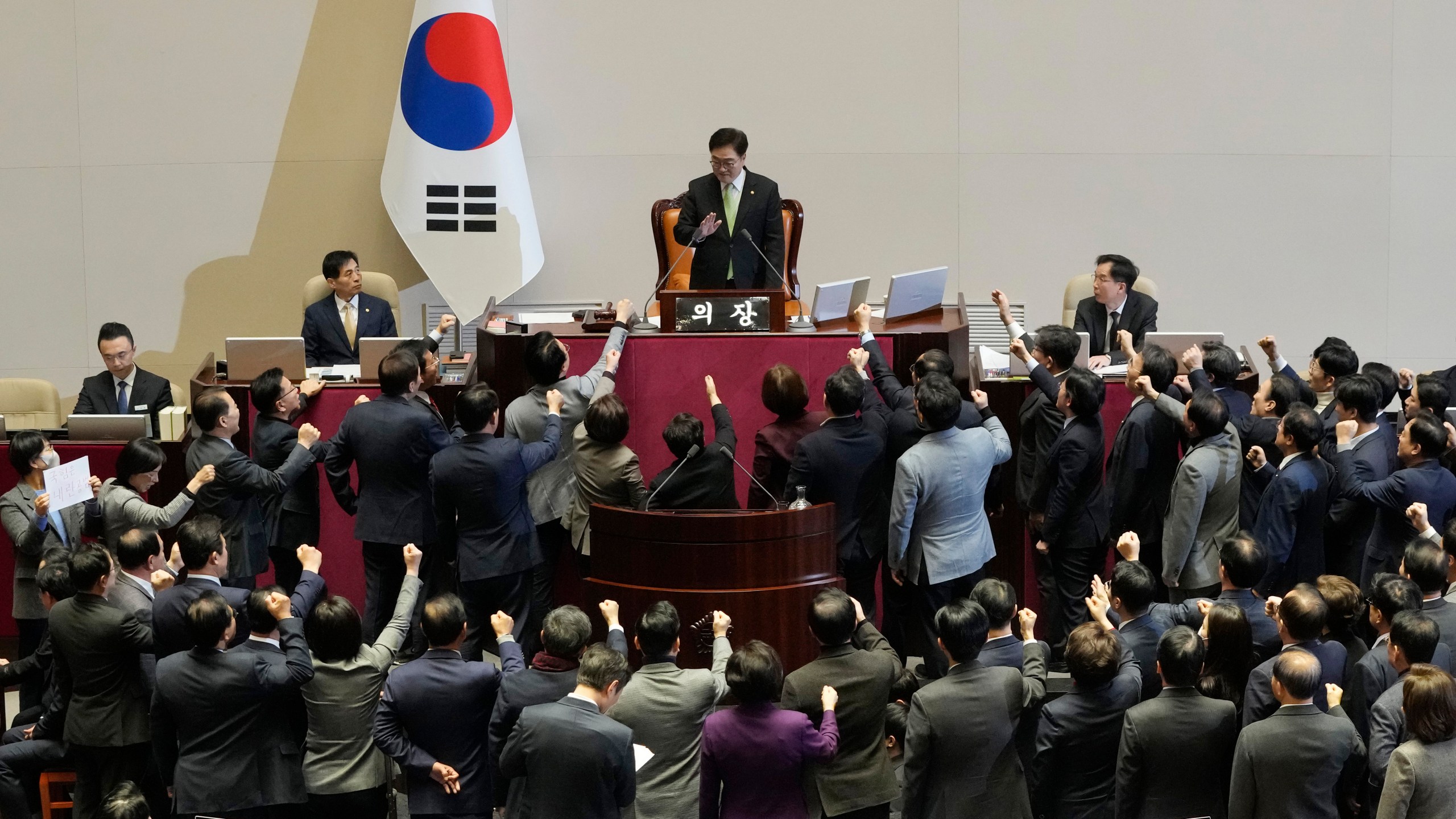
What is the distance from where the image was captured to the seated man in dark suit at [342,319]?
23.6 feet

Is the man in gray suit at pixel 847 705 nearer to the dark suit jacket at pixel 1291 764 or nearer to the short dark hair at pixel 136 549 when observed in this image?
the dark suit jacket at pixel 1291 764

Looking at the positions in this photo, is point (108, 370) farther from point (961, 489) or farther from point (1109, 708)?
point (1109, 708)

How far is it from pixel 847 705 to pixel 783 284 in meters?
2.81

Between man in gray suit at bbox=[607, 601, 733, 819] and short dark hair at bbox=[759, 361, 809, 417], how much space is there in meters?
1.42

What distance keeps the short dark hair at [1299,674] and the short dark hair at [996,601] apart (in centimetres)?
74

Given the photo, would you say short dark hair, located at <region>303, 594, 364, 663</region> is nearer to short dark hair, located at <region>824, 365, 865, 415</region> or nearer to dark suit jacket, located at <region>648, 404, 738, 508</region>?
dark suit jacket, located at <region>648, 404, 738, 508</region>

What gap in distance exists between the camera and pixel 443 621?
385cm

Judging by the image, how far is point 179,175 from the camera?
8758 mm

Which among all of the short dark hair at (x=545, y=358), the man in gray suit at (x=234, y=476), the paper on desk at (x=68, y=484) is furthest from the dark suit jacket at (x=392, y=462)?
the paper on desk at (x=68, y=484)

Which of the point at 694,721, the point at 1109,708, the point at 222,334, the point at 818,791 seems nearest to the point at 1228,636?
the point at 1109,708

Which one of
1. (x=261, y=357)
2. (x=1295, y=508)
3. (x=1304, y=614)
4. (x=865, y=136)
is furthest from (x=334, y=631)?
(x=865, y=136)

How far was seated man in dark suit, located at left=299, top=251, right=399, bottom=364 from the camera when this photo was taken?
718cm

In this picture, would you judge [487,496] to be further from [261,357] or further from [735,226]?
[735,226]

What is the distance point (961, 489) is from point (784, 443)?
0.67 meters
